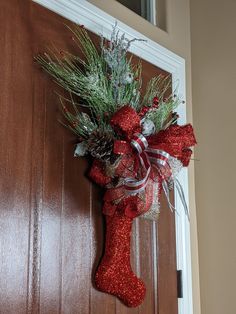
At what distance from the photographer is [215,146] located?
6.26ft

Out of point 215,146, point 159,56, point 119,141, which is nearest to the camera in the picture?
point 119,141

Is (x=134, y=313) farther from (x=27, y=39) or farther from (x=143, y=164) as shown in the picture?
(x=27, y=39)

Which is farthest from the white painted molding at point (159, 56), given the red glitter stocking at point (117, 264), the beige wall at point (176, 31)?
the red glitter stocking at point (117, 264)

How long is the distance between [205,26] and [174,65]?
29cm

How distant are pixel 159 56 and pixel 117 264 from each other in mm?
851

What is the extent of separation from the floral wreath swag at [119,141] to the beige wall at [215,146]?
51 cm

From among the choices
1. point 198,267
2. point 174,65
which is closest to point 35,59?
point 174,65

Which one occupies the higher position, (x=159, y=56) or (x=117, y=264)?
(x=159, y=56)

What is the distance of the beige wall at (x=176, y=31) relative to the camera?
1.70m

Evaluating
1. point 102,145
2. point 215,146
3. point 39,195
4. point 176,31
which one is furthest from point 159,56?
point 39,195

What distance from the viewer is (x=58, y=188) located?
4.39ft

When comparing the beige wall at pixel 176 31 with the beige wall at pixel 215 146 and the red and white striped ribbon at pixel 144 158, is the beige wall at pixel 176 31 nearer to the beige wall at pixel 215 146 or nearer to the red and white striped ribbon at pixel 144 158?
the beige wall at pixel 215 146

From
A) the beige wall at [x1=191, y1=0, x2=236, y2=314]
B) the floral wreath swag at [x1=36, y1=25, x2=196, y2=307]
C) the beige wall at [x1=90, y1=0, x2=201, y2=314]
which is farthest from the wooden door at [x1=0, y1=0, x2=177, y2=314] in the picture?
the beige wall at [x1=191, y1=0, x2=236, y2=314]

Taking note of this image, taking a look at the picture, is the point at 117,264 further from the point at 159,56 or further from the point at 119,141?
the point at 159,56
